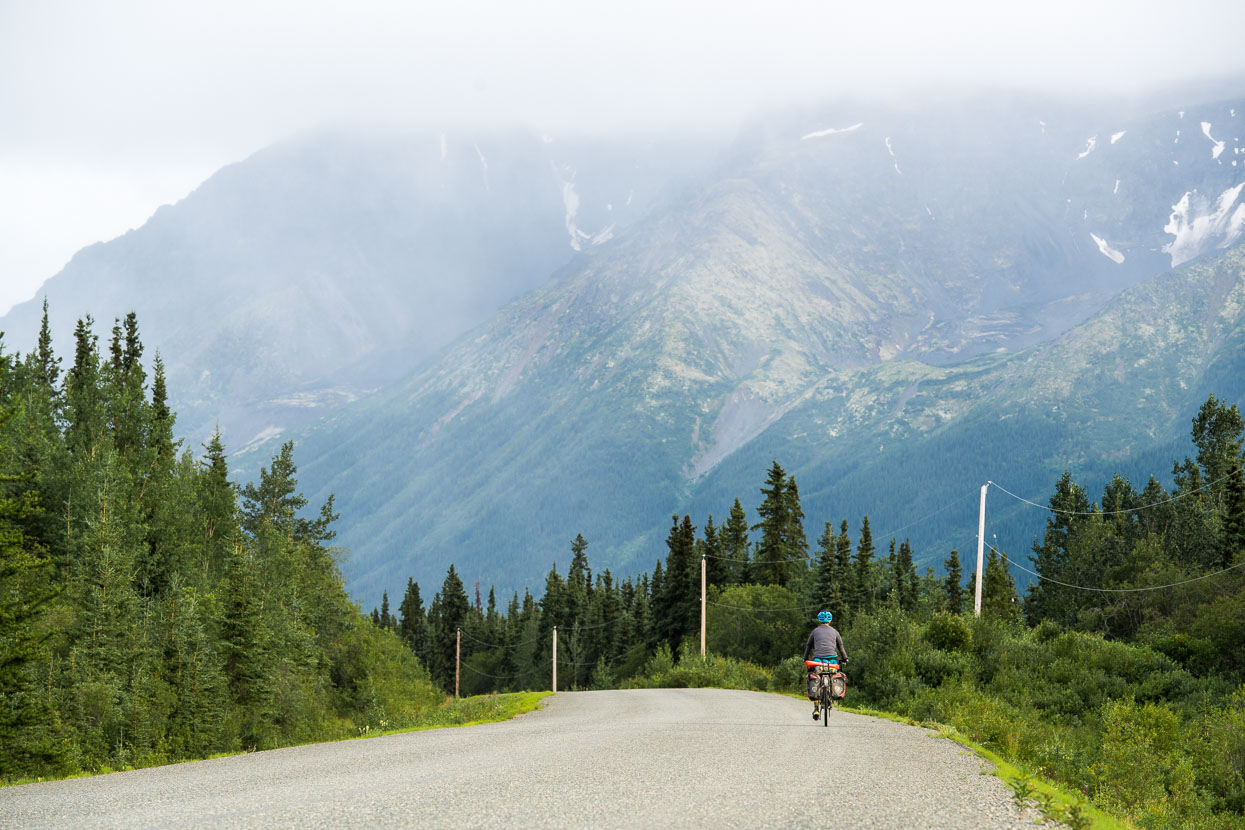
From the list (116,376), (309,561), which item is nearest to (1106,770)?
(309,561)

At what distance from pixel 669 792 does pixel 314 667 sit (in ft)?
162

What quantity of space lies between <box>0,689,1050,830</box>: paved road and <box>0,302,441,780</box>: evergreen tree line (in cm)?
697

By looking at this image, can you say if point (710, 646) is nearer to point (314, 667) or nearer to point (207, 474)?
point (314, 667)

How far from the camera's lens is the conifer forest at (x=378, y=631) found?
81.3 feet

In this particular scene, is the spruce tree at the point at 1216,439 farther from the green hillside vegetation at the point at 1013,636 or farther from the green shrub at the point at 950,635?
the green shrub at the point at 950,635

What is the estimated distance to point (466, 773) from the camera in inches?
585

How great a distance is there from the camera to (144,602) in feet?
120

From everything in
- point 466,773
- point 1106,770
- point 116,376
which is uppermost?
point 116,376

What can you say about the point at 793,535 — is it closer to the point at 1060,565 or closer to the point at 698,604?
the point at 698,604

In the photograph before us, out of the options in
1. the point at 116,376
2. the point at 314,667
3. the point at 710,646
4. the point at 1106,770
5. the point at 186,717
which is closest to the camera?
the point at 1106,770

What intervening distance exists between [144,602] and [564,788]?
28750 millimetres

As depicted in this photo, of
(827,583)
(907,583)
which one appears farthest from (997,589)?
(827,583)

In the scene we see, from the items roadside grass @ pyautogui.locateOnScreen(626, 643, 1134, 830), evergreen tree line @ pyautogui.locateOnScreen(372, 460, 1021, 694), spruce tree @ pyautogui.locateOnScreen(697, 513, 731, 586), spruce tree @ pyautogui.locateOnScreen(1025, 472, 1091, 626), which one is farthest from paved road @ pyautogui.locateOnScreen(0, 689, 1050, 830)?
spruce tree @ pyautogui.locateOnScreen(1025, 472, 1091, 626)

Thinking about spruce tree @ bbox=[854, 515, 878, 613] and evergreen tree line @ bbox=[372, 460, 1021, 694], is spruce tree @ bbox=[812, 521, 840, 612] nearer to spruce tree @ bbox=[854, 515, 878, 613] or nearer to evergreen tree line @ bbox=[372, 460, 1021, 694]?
evergreen tree line @ bbox=[372, 460, 1021, 694]
